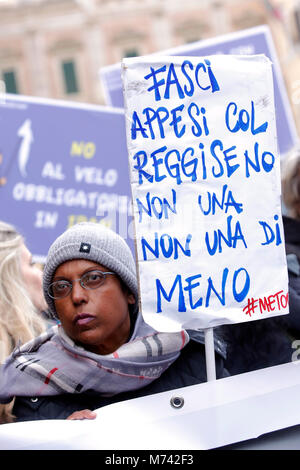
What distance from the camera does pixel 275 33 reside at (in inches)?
939

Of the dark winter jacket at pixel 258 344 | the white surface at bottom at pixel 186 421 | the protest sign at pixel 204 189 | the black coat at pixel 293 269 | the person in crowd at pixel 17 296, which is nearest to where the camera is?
the white surface at bottom at pixel 186 421

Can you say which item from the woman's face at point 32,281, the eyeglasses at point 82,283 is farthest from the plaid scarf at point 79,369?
the woman's face at point 32,281

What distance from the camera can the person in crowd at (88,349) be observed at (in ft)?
7.12

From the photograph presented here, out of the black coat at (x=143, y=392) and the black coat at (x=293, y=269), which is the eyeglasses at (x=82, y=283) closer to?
the black coat at (x=143, y=392)

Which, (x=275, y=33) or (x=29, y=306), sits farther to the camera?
(x=275, y=33)

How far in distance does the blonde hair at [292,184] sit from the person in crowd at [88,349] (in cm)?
137

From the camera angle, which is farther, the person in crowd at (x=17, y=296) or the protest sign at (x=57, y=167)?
the protest sign at (x=57, y=167)

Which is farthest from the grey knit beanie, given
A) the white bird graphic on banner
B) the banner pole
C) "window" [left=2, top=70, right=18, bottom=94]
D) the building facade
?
"window" [left=2, top=70, right=18, bottom=94]

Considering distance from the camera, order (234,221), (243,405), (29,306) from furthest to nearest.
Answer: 1. (29,306)
2. (234,221)
3. (243,405)

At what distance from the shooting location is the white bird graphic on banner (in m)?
4.47

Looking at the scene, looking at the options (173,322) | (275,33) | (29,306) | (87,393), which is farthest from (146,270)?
(275,33)
